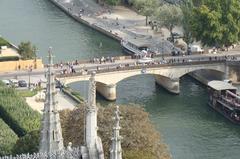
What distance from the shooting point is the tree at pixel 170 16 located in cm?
9044

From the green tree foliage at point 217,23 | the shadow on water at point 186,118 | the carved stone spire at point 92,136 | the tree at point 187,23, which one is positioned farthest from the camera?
the tree at point 187,23

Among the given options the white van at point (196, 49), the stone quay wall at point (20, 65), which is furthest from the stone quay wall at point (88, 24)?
the stone quay wall at point (20, 65)

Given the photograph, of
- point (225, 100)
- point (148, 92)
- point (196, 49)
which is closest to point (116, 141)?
point (225, 100)

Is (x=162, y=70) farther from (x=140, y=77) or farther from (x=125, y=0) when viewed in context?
(x=125, y=0)

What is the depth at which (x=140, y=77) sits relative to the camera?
8075cm

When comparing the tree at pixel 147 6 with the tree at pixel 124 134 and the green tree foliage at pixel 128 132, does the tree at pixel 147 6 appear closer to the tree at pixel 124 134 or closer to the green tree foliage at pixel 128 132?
the tree at pixel 124 134

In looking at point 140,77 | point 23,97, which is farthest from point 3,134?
point 140,77

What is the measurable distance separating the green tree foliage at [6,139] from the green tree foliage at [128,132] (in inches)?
135

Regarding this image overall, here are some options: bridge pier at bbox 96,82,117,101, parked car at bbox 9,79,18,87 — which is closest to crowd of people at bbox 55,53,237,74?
bridge pier at bbox 96,82,117,101

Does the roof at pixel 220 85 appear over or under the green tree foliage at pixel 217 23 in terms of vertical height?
under

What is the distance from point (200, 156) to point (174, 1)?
57457 millimetres

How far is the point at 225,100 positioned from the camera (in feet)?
228

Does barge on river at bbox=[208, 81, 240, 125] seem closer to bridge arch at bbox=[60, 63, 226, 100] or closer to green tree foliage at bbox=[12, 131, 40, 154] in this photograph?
bridge arch at bbox=[60, 63, 226, 100]

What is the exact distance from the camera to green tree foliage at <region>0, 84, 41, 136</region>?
5081cm
